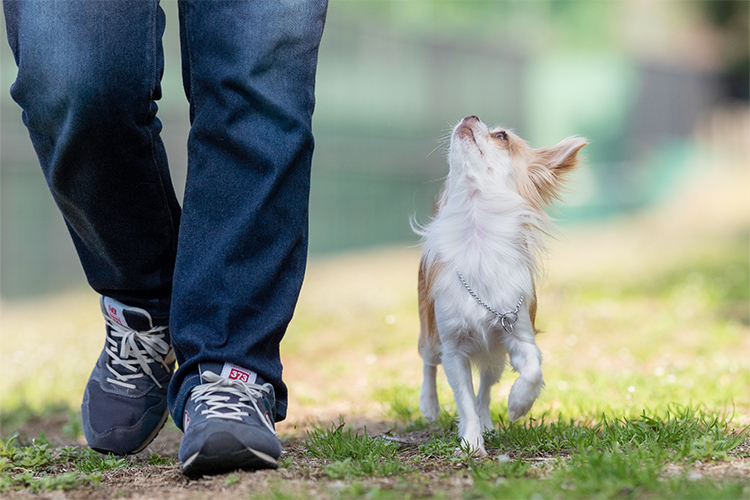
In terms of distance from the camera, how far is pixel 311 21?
2289 millimetres

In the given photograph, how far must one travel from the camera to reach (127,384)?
257cm

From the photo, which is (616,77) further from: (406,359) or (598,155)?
(406,359)

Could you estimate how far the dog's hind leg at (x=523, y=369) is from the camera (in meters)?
2.44

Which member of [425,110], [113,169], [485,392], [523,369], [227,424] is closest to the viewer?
[227,424]

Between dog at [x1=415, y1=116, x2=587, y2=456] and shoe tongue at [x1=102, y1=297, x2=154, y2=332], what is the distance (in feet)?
3.01

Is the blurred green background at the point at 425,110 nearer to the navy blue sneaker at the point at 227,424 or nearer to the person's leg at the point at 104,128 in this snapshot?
the person's leg at the point at 104,128

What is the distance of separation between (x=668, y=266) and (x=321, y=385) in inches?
238

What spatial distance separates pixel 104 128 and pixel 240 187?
408 mm

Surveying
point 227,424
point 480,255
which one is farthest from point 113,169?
point 480,255

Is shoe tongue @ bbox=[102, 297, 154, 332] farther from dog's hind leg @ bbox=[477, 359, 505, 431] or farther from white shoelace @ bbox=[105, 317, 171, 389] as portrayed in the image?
dog's hind leg @ bbox=[477, 359, 505, 431]

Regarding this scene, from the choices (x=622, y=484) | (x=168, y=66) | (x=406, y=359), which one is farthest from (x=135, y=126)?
(x=168, y=66)

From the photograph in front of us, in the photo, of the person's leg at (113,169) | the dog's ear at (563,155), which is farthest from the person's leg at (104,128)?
the dog's ear at (563,155)

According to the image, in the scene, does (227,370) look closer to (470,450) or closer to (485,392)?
(470,450)

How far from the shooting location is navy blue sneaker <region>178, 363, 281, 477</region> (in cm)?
202
